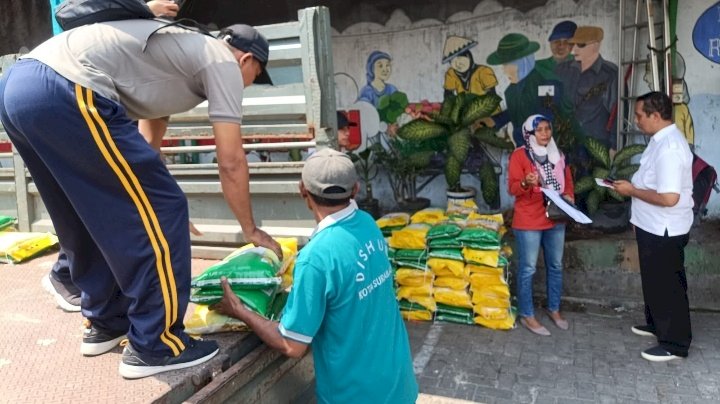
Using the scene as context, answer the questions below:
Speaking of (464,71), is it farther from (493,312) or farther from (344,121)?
(493,312)

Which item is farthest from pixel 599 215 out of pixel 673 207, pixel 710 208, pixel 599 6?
pixel 599 6

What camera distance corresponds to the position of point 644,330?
15.6 feet

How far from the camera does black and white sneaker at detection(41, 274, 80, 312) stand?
2.37m

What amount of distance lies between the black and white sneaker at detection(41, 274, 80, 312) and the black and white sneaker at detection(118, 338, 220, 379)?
0.62 metres

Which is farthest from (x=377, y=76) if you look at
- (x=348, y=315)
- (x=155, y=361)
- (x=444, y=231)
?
(x=155, y=361)

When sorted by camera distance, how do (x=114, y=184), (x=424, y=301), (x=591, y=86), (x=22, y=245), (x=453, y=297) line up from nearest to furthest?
(x=114, y=184)
(x=22, y=245)
(x=453, y=297)
(x=424, y=301)
(x=591, y=86)

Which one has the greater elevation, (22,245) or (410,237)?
(22,245)

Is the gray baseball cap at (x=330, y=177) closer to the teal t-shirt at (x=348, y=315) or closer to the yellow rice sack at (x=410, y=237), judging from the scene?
the teal t-shirt at (x=348, y=315)

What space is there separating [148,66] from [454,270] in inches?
142

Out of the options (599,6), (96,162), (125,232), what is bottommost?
(125,232)

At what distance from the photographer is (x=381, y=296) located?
7.20 ft

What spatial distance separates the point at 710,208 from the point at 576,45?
2279 mm

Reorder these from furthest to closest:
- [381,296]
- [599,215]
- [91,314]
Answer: [599,215]
[381,296]
[91,314]

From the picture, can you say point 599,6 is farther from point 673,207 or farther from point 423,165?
point 673,207
